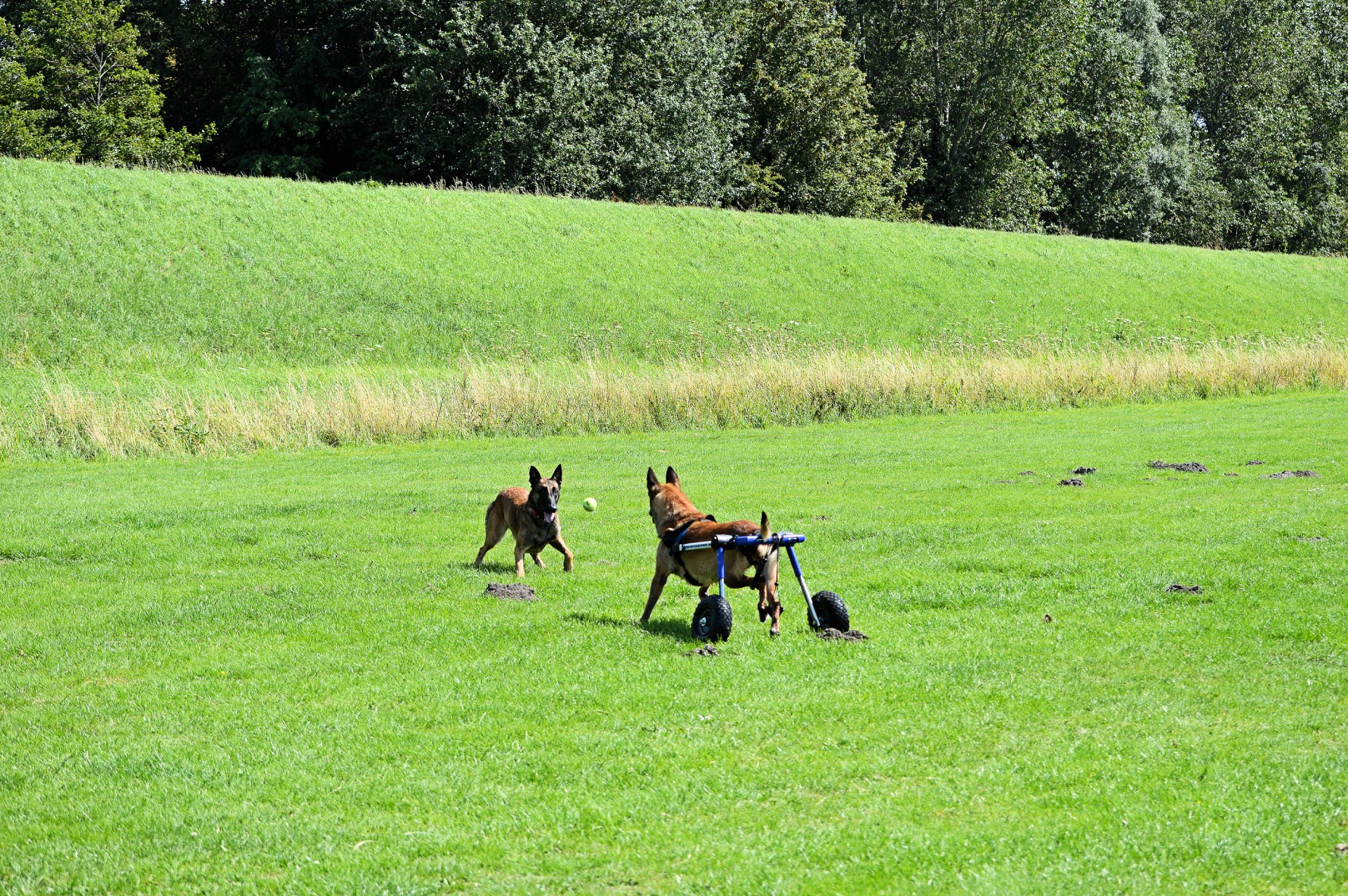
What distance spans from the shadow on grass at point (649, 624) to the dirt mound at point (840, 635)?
38.0 inches

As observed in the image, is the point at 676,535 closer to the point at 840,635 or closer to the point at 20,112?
the point at 840,635

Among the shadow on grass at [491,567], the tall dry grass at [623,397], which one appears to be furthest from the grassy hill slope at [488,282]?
the shadow on grass at [491,567]

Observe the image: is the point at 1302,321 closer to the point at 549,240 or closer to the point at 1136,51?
the point at 1136,51

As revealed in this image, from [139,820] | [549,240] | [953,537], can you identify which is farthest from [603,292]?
[139,820]

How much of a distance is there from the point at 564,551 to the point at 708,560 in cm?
314

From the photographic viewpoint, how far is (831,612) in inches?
367

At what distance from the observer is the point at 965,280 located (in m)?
60.3

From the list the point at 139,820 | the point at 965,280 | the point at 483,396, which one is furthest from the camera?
the point at 965,280

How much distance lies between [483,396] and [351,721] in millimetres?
21092

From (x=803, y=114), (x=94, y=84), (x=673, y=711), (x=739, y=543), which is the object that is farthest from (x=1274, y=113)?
(x=673, y=711)

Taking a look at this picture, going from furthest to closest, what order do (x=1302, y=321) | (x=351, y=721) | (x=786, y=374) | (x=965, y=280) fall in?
(x=1302, y=321)
(x=965, y=280)
(x=786, y=374)
(x=351, y=721)

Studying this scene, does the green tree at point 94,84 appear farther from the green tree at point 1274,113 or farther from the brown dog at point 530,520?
the green tree at point 1274,113

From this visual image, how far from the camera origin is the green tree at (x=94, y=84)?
56344mm

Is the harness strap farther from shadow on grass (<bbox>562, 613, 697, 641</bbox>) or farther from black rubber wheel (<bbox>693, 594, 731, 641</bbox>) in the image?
shadow on grass (<bbox>562, 613, 697, 641</bbox>)
